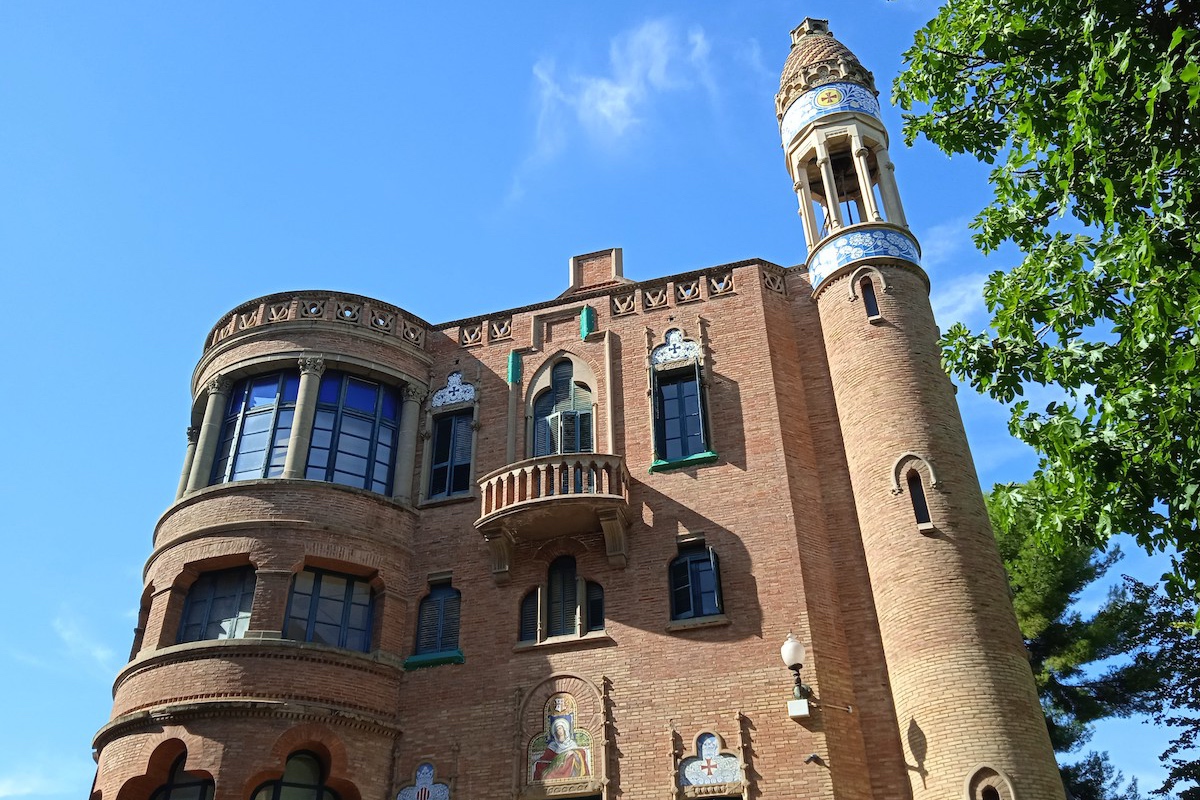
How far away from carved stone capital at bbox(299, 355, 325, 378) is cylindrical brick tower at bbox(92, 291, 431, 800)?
0.10 feet

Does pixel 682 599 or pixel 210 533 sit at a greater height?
pixel 210 533

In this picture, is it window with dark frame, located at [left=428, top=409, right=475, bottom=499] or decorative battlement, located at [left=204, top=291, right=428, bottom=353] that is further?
decorative battlement, located at [left=204, top=291, right=428, bottom=353]

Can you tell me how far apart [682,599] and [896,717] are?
4237 mm

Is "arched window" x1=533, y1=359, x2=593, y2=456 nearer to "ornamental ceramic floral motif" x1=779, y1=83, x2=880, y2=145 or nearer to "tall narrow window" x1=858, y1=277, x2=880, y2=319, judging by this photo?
"tall narrow window" x1=858, y1=277, x2=880, y2=319

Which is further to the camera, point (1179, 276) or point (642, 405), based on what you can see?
point (642, 405)

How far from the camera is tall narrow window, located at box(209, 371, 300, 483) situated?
20.7 meters

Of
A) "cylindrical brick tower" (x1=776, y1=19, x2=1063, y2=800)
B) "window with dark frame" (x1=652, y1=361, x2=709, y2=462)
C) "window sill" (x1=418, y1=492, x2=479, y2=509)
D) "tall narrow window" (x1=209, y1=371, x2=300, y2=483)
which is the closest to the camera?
"cylindrical brick tower" (x1=776, y1=19, x2=1063, y2=800)

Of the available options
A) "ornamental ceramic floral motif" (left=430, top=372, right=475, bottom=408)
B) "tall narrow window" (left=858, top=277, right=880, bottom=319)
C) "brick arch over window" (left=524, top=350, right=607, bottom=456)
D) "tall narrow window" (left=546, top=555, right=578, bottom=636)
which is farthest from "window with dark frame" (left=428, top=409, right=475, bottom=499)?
"tall narrow window" (left=858, top=277, right=880, bottom=319)

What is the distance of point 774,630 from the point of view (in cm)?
1766

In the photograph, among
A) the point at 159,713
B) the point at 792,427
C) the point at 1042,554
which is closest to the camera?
the point at 159,713

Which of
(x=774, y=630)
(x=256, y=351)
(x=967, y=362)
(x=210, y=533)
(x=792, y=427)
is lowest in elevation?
(x=774, y=630)

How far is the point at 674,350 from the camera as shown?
2169 centimetres

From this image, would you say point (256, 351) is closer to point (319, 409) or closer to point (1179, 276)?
point (319, 409)

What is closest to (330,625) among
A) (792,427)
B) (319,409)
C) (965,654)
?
(319,409)
